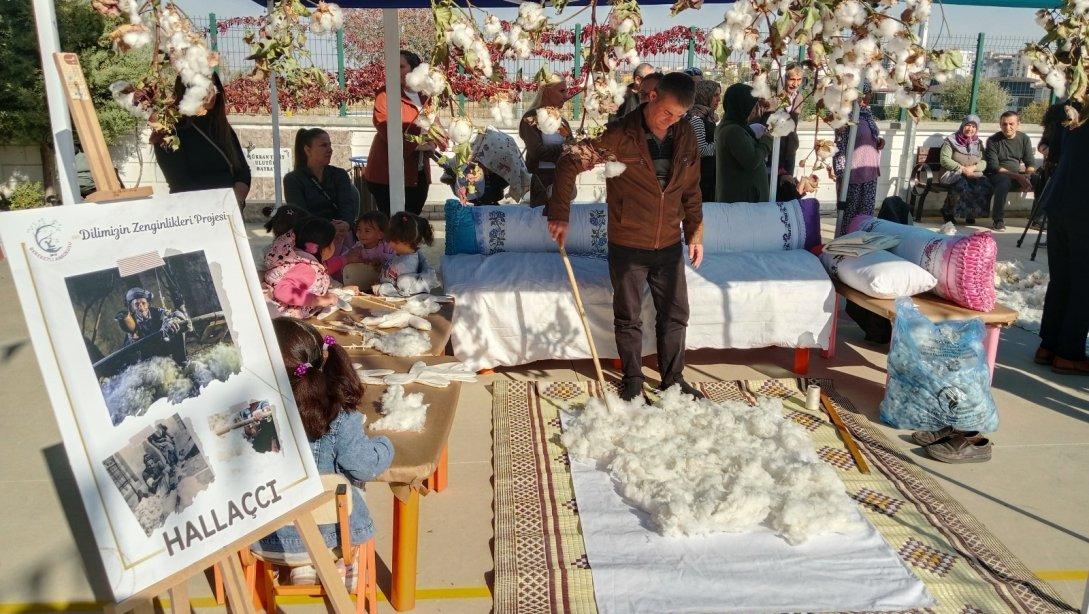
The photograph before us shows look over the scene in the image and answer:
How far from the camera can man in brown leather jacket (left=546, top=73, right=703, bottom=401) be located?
438cm

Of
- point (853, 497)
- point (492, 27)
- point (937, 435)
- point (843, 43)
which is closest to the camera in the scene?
point (843, 43)

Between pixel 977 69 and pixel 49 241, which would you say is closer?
pixel 49 241

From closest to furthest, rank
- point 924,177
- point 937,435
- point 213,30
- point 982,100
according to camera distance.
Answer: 1. point 937,435
2. point 213,30
3. point 924,177
4. point 982,100

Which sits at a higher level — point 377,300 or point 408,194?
point 408,194

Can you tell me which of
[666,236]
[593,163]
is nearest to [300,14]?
[593,163]

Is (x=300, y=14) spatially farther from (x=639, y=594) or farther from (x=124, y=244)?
(x=639, y=594)

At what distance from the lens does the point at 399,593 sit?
2953mm

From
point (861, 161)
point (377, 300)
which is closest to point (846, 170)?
point (861, 161)

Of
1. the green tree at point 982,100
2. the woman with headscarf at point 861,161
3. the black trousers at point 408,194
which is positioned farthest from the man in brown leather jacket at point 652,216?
the green tree at point 982,100

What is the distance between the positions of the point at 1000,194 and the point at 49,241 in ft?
37.7

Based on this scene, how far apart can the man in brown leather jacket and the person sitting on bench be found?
785 cm

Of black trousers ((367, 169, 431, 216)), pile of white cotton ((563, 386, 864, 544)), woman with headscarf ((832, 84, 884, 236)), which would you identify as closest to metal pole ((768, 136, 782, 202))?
woman with headscarf ((832, 84, 884, 236))

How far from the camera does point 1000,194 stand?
1082 centimetres

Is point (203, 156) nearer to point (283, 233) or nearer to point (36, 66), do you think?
point (283, 233)
